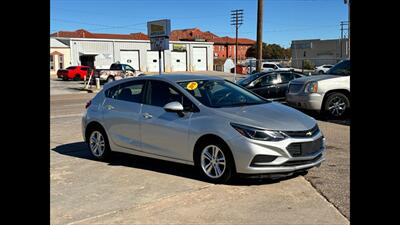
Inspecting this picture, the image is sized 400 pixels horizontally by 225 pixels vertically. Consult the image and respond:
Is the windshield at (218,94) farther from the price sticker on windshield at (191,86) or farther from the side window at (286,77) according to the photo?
the side window at (286,77)

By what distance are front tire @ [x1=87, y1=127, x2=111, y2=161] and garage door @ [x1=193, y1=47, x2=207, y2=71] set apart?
68455mm

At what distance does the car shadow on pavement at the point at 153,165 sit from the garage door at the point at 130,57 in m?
58.6

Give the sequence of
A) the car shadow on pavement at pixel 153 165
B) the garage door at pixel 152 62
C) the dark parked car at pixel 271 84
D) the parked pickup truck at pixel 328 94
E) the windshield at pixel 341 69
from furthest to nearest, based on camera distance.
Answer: the garage door at pixel 152 62
the dark parked car at pixel 271 84
the windshield at pixel 341 69
the parked pickup truck at pixel 328 94
the car shadow on pavement at pixel 153 165

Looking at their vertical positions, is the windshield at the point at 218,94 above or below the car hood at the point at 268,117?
above

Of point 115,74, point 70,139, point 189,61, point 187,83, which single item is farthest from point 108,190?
point 189,61

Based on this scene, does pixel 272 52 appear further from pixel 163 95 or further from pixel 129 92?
pixel 163 95

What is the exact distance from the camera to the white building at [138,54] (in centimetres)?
6128

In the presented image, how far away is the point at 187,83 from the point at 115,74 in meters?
32.2

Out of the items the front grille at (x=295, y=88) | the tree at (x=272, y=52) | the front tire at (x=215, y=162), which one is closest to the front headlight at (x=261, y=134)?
the front tire at (x=215, y=162)

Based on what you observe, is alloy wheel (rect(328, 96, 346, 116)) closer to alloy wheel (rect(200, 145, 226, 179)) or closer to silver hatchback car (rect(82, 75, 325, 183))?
silver hatchback car (rect(82, 75, 325, 183))

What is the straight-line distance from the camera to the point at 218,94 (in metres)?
6.99

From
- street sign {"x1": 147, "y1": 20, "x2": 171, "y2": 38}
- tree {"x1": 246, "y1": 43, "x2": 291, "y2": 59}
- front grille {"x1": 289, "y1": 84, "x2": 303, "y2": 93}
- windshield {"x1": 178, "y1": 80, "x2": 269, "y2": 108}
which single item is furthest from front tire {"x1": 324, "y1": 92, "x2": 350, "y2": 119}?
tree {"x1": 246, "y1": 43, "x2": 291, "y2": 59}

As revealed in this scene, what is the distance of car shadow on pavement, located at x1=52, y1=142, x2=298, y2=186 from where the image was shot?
244 inches
